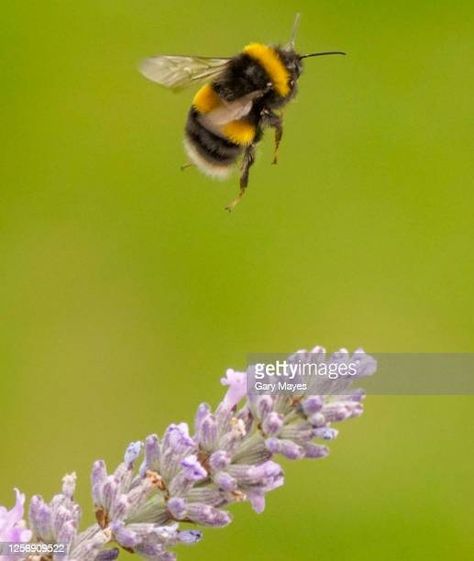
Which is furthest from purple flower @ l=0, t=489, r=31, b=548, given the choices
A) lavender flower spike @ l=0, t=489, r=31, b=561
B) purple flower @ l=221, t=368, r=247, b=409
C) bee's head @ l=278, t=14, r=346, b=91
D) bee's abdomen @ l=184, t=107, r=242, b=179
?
bee's head @ l=278, t=14, r=346, b=91

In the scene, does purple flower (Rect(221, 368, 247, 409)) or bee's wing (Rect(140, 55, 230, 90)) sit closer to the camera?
purple flower (Rect(221, 368, 247, 409))

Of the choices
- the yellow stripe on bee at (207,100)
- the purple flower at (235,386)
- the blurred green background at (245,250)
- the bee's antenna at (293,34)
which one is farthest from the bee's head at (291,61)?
the blurred green background at (245,250)

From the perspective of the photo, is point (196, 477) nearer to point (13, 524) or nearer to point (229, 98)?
point (13, 524)

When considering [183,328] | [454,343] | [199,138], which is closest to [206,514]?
[199,138]

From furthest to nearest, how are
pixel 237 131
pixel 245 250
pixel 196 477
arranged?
pixel 245 250 → pixel 237 131 → pixel 196 477

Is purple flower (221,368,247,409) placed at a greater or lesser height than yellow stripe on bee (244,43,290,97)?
lesser

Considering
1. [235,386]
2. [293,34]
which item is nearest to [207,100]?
[293,34]

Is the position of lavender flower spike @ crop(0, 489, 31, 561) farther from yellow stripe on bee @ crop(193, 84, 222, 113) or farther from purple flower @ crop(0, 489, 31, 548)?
yellow stripe on bee @ crop(193, 84, 222, 113)
